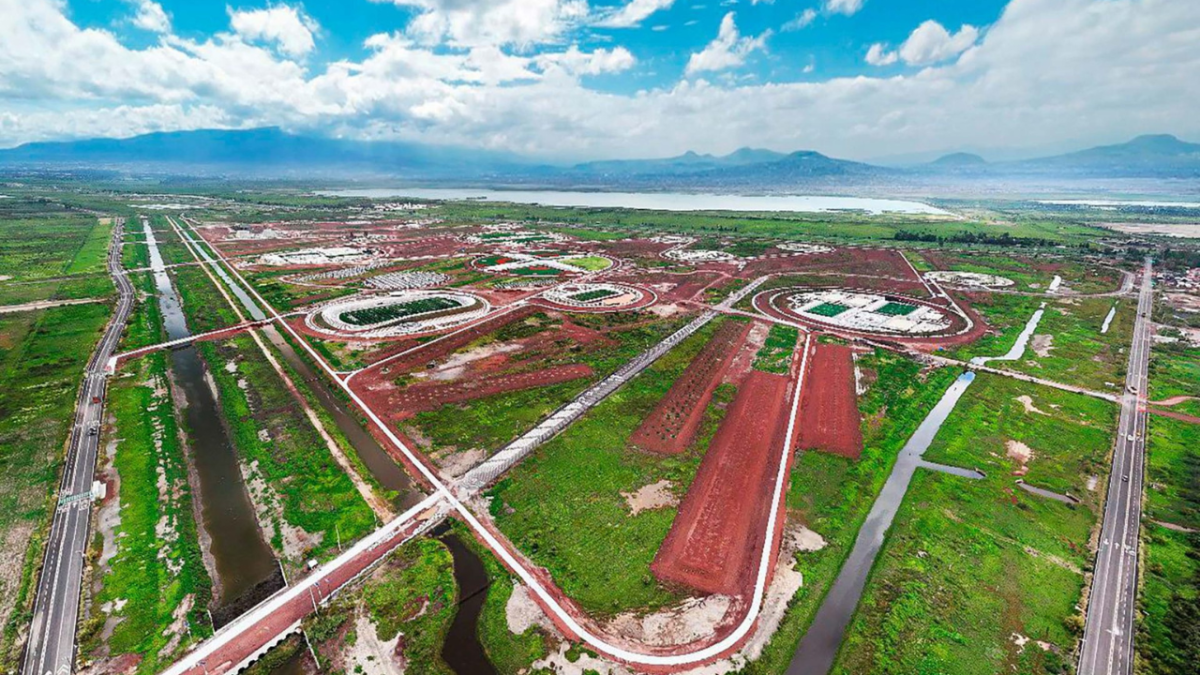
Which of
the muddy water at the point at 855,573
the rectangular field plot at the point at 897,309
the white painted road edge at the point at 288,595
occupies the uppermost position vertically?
the rectangular field plot at the point at 897,309

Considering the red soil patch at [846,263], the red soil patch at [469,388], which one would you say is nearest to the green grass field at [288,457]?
the red soil patch at [469,388]

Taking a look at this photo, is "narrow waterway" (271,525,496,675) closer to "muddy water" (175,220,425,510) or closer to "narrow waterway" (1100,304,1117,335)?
"muddy water" (175,220,425,510)

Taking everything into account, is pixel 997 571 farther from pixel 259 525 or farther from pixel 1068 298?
pixel 1068 298

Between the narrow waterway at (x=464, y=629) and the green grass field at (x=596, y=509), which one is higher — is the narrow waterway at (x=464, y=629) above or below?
below

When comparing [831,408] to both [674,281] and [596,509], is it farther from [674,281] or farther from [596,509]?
[674,281]

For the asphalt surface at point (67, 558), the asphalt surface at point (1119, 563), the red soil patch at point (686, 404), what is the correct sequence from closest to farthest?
the asphalt surface at point (67, 558) → the asphalt surface at point (1119, 563) → the red soil patch at point (686, 404)

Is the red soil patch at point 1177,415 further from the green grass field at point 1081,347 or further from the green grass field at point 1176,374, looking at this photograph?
the green grass field at point 1081,347

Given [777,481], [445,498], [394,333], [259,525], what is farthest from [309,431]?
[777,481]

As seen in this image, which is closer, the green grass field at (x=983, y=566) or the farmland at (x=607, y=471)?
the green grass field at (x=983, y=566)
